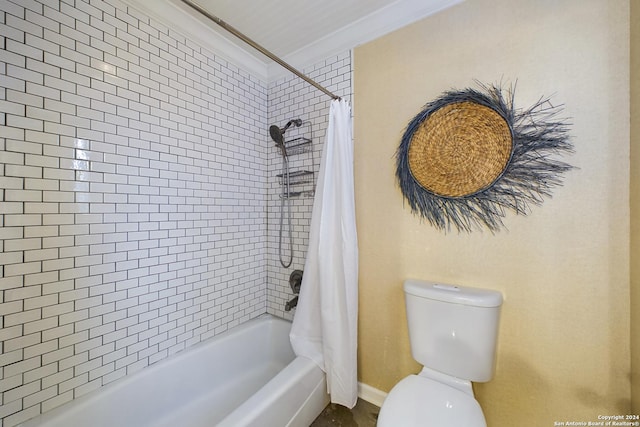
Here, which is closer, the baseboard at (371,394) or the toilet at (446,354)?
the toilet at (446,354)

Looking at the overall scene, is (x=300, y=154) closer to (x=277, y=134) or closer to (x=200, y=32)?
(x=277, y=134)

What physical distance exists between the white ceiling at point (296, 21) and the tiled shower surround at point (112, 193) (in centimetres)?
9

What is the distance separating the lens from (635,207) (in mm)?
921

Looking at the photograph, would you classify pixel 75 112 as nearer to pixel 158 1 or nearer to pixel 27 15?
pixel 27 15

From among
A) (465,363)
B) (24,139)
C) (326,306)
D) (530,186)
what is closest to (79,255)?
(24,139)

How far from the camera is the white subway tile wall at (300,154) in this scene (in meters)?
1.69

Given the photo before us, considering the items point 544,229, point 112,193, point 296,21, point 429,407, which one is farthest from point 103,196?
point 544,229

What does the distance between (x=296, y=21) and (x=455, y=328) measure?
1933 mm

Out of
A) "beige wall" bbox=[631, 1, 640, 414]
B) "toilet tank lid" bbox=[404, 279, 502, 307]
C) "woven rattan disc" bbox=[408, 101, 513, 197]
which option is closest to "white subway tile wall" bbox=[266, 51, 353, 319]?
"woven rattan disc" bbox=[408, 101, 513, 197]

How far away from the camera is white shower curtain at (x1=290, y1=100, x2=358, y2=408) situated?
4.51 ft

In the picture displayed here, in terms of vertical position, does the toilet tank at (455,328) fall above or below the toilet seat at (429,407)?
above

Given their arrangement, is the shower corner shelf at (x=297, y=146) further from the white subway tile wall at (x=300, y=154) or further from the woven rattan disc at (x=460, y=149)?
the woven rattan disc at (x=460, y=149)

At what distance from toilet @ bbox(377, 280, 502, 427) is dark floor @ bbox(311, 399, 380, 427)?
50 cm

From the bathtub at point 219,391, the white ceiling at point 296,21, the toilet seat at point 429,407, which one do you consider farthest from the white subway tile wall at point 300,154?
the toilet seat at point 429,407
